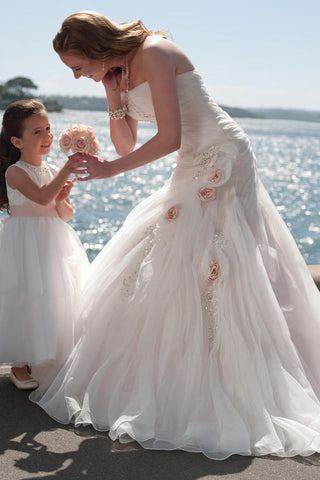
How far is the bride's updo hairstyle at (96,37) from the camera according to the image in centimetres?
283

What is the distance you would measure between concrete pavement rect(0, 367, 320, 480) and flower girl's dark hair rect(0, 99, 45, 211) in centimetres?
131

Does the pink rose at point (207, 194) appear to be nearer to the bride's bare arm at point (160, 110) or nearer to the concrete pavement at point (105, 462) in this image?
the bride's bare arm at point (160, 110)

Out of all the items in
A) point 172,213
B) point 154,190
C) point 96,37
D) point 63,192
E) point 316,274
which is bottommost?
point 154,190

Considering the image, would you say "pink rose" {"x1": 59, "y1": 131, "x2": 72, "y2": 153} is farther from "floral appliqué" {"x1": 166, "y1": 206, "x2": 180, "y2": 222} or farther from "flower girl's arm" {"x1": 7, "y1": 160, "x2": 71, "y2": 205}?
"floral appliqué" {"x1": 166, "y1": 206, "x2": 180, "y2": 222}

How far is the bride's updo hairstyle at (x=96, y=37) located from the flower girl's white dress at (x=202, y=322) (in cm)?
24

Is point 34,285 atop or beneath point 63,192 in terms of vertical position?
beneath

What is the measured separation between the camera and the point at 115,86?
10.3 ft

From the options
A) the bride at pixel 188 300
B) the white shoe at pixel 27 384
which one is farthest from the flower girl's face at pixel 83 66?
the white shoe at pixel 27 384

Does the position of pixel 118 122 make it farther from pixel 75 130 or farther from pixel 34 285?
pixel 34 285

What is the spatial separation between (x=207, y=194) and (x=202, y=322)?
0.60 m

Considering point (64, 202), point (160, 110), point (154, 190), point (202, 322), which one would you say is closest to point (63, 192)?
point (64, 202)

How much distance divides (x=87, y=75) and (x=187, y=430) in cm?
170

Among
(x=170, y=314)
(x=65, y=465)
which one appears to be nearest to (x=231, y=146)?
(x=170, y=314)

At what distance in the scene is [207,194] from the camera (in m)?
2.92
